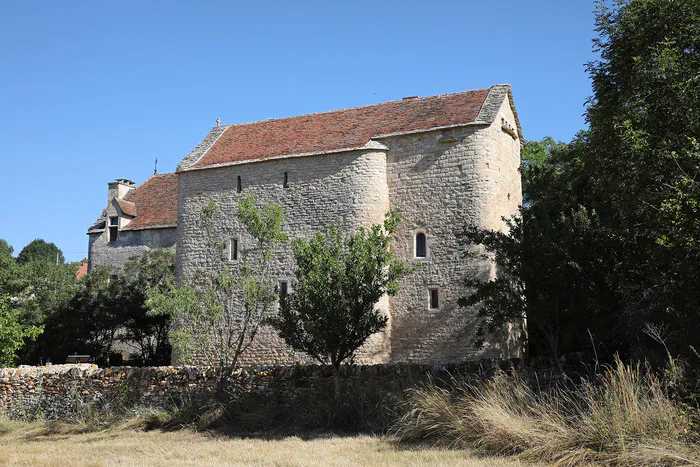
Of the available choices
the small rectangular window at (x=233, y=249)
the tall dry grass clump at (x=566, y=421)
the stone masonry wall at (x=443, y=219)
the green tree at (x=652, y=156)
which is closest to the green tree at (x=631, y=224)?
the green tree at (x=652, y=156)

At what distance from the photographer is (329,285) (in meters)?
14.8

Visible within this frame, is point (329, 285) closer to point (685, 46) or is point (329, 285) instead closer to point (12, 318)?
point (685, 46)

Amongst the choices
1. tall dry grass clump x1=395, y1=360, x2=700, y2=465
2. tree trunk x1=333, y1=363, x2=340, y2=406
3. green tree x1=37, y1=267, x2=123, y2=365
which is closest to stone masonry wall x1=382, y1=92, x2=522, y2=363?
tree trunk x1=333, y1=363, x2=340, y2=406

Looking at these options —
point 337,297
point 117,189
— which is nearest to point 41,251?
point 117,189

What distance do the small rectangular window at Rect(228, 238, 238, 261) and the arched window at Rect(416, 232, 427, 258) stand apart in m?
7.05

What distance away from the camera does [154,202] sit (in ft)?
106

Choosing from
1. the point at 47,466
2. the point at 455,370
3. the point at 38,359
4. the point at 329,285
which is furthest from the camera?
the point at 38,359

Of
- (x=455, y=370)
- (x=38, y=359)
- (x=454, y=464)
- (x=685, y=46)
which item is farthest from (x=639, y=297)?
(x=38, y=359)

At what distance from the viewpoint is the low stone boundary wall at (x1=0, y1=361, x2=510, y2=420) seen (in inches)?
552

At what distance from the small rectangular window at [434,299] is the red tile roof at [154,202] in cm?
1347

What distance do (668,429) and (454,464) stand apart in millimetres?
2985

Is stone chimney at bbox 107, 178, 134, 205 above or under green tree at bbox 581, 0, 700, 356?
above

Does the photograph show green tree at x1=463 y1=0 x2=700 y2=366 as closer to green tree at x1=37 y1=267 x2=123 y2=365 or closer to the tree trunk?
the tree trunk

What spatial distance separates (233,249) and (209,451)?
44.5 ft
